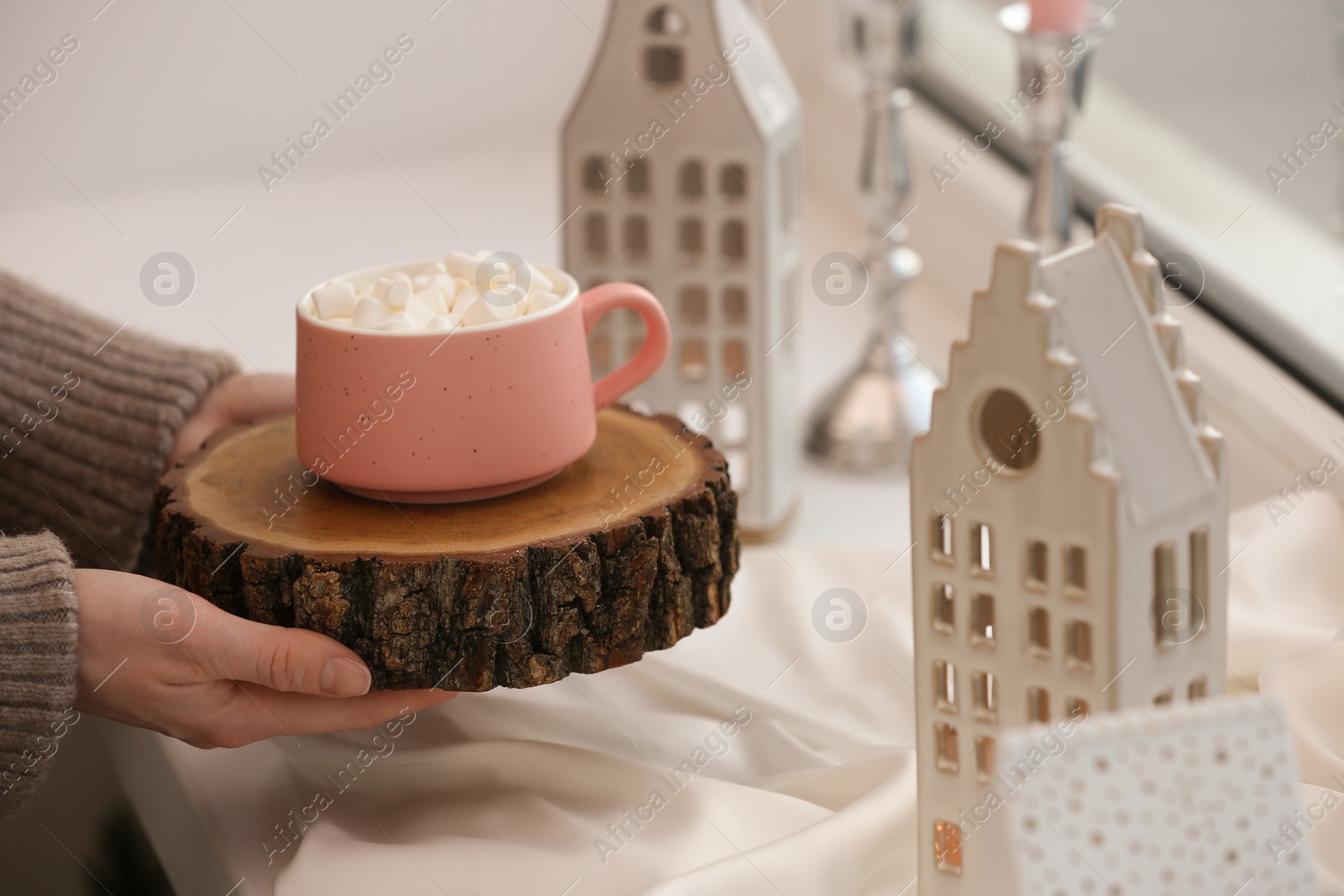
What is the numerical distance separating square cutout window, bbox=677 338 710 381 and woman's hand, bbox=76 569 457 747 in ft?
1.47

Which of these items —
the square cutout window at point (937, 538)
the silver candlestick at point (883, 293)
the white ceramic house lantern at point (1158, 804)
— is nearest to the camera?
the white ceramic house lantern at point (1158, 804)

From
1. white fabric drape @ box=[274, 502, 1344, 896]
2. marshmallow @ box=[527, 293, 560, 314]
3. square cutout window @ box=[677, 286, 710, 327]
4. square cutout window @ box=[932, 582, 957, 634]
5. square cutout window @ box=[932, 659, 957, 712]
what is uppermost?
marshmallow @ box=[527, 293, 560, 314]

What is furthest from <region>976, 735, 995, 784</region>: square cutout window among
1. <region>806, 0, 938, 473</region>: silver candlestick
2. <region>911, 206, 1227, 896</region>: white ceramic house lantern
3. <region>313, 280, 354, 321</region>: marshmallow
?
<region>806, 0, 938, 473</region>: silver candlestick

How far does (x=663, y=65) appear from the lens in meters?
0.98

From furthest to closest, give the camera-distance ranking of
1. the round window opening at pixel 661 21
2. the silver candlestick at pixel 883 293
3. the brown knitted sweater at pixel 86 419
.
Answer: the silver candlestick at pixel 883 293
the round window opening at pixel 661 21
the brown knitted sweater at pixel 86 419

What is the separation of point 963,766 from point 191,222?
1364mm

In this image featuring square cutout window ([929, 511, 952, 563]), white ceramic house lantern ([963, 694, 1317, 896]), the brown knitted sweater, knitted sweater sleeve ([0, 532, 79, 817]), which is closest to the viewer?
white ceramic house lantern ([963, 694, 1317, 896])

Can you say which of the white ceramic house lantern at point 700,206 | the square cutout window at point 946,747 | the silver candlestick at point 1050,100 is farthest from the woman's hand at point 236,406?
the silver candlestick at point 1050,100

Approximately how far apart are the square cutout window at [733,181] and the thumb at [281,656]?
51cm

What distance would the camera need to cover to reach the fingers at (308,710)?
626 millimetres

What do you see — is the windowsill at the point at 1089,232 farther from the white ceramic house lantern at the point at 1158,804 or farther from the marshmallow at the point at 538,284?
the white ceramic house lantern at the point at 1158,804

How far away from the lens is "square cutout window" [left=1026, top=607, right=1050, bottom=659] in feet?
1.56

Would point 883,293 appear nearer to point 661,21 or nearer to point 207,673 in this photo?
point 661,21

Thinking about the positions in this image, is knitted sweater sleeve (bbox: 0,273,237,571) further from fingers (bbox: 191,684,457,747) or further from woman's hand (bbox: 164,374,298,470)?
fingers (bbox: 191,684,457,747)
